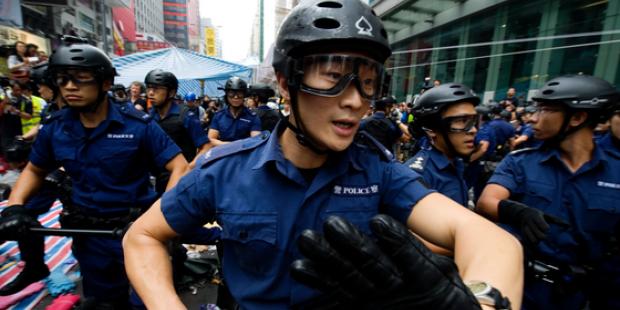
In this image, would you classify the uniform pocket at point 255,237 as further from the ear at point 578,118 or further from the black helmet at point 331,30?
the ear at point 578,118

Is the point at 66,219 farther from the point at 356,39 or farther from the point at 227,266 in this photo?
the point at 356,39

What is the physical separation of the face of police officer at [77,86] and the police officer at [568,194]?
3.42m

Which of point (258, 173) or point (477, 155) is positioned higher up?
point (258, 173)

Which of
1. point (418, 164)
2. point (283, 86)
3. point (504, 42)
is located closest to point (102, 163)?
point (283, 86)

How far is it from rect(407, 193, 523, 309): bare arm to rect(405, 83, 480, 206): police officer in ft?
4.69

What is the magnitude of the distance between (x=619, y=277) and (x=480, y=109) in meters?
6.29

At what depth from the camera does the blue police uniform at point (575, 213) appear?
8.00 ft

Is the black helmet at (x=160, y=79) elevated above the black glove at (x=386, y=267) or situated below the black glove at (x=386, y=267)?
above

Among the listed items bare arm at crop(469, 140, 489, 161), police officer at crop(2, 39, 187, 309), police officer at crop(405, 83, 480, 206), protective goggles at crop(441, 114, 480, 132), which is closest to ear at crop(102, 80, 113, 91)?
police officer at crop(2, 39, 187, 309)

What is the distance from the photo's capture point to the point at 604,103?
103 inches

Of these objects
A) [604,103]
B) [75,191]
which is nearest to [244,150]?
[75,191]

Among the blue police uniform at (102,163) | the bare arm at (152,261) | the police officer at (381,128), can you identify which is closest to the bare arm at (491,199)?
the bare arm at (152,261)

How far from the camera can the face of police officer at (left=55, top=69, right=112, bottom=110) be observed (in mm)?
2801

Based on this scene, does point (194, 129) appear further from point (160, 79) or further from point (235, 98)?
point (235, 98)
